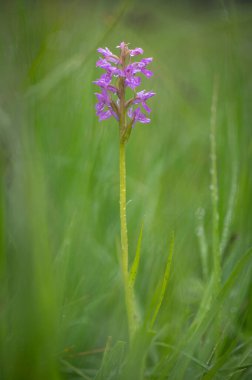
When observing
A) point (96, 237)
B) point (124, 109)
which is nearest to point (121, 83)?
point (124, 109)

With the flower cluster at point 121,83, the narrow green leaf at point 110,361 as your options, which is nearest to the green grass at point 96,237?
the narrow green leaf at point 110,361

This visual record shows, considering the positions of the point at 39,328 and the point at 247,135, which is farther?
the point at 247,135

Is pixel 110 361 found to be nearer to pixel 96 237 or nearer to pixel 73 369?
pixel 73 369

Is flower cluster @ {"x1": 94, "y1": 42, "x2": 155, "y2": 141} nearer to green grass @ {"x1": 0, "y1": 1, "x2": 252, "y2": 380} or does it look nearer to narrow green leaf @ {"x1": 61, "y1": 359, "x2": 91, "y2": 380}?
green grass @ {"x1": 0, "y1": 1, "x2": 252, "y2": 380}

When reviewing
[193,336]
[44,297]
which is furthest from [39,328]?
[193,336]

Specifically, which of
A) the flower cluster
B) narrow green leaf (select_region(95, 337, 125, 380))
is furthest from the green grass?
the flower cluster

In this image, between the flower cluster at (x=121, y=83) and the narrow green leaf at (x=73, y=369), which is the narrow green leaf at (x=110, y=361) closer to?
the narrow green leaf at (x=73, y=369)

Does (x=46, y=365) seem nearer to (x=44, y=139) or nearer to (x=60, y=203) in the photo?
(x=60, y=203)

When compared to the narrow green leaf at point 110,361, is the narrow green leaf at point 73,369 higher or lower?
lower
